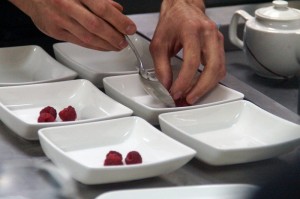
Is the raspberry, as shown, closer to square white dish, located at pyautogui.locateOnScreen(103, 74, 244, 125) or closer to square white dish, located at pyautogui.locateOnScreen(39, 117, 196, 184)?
square white dish, located at pyautogui.locateOnScreen(103, 74, 244, 125)

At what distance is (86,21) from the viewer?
99 cm

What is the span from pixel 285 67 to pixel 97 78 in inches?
13.7

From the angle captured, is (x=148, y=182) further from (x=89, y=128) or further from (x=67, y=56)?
(x=67, y=56)

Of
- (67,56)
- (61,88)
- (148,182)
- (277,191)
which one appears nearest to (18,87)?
(61,88)

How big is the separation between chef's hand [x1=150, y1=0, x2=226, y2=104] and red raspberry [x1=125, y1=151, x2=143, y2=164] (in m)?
0.23

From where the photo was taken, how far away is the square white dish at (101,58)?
1.16 m

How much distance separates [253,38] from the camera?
47.3 inches

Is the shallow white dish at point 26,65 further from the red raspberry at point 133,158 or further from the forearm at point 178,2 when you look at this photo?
the red raspberry at point 133,158

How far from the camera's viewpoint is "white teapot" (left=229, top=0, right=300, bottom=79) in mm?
1171

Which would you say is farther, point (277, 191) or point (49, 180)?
point (49, 180)

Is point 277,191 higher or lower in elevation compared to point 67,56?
higher

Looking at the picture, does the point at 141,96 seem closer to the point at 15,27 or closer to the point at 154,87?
the point at 154,87

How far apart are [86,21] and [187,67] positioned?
0.57 ft

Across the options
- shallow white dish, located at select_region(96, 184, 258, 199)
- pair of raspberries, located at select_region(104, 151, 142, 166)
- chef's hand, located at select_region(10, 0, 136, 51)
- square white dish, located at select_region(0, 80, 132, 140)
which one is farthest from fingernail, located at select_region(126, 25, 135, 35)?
shallow white dish, located at select_region(96, 184, 258, 199)
